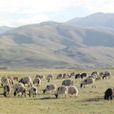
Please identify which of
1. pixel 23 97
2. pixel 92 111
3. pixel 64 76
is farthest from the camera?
pixel 64 76

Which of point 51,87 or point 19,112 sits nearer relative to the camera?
point 19,112

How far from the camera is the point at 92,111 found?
24625mm

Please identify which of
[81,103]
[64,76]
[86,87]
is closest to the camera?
[81,103]

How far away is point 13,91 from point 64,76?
28.3 metres

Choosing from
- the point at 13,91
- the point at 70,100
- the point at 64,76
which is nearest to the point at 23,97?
the point at 13,91

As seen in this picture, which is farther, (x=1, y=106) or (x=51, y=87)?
(x=51, y=87)

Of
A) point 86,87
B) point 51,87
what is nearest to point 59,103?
point 51,87

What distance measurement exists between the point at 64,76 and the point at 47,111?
130 feet

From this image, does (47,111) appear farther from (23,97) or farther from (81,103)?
(23,97)

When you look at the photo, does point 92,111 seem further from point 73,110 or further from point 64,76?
point 64,76

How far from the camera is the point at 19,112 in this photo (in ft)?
75.6

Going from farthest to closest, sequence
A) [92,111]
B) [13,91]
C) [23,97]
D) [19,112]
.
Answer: [13,91], [23,97], [92,111], [19,112]

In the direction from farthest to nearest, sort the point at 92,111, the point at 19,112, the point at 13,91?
the point at 13,91, the point at 92,111, the point at 19,112

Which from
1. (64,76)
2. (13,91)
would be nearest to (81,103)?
(13,91)
